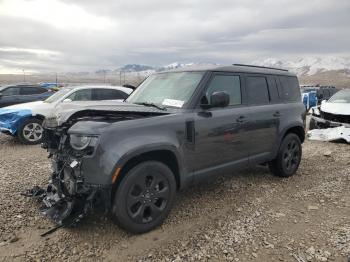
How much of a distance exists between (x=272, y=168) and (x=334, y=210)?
1541 mm

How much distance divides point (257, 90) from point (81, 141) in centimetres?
310

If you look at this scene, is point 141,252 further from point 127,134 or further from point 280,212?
point 280,212

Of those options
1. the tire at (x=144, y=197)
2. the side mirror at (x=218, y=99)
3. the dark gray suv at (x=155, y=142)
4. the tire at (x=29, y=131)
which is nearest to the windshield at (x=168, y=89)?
the dark gray suv at (x=155, y=142)

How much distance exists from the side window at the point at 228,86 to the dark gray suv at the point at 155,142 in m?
0.01

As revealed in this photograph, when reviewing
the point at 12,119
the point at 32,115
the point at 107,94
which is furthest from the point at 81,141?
the point at 107,94

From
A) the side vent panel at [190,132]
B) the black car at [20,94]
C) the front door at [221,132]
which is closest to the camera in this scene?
the side vent panel at [190,132]

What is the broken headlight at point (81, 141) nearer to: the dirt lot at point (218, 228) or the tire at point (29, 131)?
the dirt lot at point (218, 228)

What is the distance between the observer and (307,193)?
17.8 feet

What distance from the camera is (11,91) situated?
12.8 m

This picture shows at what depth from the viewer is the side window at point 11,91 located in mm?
12727

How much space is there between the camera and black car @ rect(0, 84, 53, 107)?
40.7 ft

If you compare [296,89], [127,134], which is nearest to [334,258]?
[127,134]

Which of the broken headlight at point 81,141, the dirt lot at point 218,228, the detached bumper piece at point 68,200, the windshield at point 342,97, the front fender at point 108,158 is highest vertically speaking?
the windshield at point 342,97

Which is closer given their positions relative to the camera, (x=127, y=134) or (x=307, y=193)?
(x=127, y=134)
